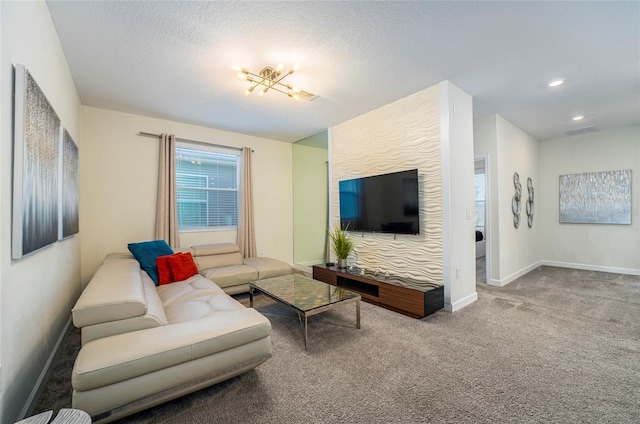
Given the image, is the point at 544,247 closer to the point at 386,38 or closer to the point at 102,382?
the point at 386,38

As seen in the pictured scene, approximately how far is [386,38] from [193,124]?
3.36 meters

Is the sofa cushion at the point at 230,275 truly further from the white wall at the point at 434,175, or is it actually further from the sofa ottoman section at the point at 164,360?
the white wall at the point at 434,175

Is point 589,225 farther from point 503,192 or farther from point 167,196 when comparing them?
point 167,196

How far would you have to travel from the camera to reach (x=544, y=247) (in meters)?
5.64

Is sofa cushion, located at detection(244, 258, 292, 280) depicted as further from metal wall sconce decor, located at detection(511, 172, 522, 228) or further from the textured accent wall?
metal wall sconce decor, located at detection(511, 172, 522, 228)

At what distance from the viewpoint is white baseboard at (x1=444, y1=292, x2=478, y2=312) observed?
304 cm

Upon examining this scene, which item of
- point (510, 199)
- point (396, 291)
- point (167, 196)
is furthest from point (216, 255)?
point (510, 199)

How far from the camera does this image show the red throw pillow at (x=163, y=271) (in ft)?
10.0

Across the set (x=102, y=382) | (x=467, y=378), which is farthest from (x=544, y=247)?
(x=102, y=382)

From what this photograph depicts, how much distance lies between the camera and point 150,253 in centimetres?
324

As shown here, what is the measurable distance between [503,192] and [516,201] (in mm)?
637

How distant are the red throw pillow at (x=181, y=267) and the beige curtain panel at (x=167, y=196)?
2.76 feet

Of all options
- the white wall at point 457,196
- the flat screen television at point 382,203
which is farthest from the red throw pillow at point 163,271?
the white wall at point 457,196

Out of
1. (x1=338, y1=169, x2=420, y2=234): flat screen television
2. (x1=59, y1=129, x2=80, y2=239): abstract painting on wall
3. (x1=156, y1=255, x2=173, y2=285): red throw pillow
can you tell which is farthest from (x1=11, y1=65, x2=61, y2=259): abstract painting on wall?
(x1=338, y1=169, x2=420, y2=234): flat screen television
